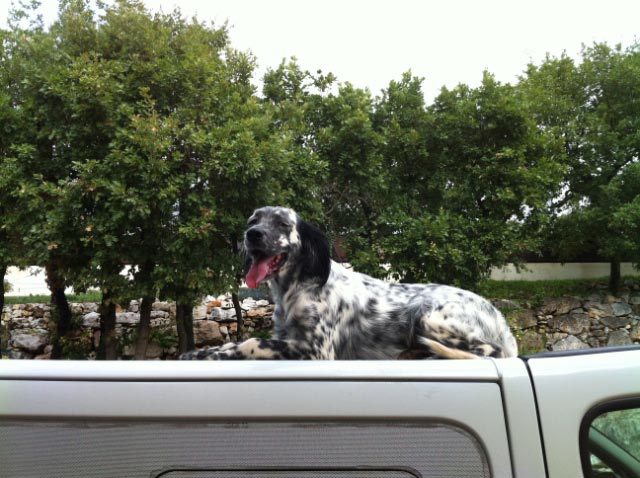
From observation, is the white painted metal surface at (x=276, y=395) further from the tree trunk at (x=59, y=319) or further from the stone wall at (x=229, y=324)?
the tree trunk at (x=59, y=319)

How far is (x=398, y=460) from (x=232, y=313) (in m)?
12.0

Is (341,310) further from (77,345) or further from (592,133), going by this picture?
(592,133)

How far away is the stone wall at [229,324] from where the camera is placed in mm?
11703

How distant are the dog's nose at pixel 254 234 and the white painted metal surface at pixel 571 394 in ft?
5.89

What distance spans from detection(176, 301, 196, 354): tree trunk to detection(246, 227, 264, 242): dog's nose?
751 cm

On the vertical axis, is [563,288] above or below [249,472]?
below

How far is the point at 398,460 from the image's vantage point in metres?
1.32

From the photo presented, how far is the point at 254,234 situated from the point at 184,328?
27.2 feet

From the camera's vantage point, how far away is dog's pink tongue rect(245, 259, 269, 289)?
2.92 m

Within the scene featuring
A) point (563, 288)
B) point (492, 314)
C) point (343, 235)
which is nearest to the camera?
point (492, 314)

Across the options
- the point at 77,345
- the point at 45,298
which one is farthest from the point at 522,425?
the point at 45,298

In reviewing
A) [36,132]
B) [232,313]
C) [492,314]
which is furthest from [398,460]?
[232,313]

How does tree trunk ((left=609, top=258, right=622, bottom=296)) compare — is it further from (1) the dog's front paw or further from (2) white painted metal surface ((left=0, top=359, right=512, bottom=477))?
(2) white painted metal surface ((left=0, top=359, right=512, bottom=477))

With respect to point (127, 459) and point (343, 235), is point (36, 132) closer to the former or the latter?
point (343, 235)
